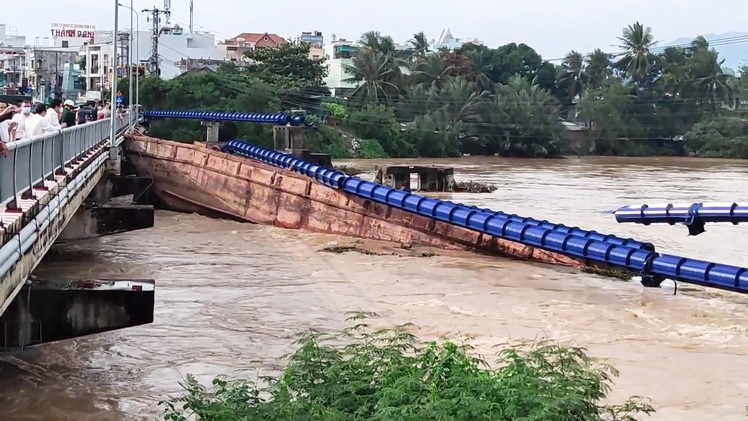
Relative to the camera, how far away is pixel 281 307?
18.6m

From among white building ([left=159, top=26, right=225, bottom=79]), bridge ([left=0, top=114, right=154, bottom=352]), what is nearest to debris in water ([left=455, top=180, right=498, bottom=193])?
bridge ([left=0, top=114, right=154, bottom=352])

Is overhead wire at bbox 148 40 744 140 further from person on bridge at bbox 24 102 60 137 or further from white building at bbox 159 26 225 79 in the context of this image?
person on bridge at bbox 24 102 60 137

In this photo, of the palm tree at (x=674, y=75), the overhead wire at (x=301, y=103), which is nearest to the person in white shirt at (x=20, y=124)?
the overhead wire at (x=301, y=103)

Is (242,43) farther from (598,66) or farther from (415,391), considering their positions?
(415,391)

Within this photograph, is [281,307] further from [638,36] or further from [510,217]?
[638,36]

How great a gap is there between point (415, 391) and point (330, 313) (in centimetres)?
1017

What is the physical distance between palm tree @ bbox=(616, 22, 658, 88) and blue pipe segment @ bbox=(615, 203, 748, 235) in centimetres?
8437

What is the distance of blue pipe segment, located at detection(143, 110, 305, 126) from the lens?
4341 centimetres

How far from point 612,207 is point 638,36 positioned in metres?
71.3

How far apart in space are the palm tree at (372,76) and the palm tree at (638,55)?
2653 centimetres

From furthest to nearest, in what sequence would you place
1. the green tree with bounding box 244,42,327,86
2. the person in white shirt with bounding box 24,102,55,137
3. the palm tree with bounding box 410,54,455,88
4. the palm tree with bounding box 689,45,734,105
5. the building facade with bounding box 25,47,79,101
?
the palm tree with bounding box 689,45,734,105 < the palm tree with bounding box 410,54,455,88 < the building facade with bounding box 25,47,79,101 < the green tree with bounding box 244,42,327,86 < the person in white shirt with bounding box 24,102,55,137

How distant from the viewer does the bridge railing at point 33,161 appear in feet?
33.6

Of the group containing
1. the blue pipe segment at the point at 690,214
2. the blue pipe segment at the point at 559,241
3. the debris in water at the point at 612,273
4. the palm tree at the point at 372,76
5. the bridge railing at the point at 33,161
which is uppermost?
the palm tree at the point at 372,76

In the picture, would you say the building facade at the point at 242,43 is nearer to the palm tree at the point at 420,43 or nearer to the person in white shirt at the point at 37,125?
the palm tree at the point at 420,43
